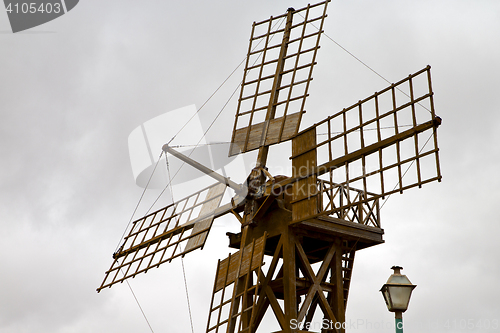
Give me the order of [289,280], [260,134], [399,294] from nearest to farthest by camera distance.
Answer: [399,294]
[289,280]
[260,134]

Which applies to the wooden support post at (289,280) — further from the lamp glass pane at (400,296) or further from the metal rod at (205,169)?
the lamp glass pane at (400,296)

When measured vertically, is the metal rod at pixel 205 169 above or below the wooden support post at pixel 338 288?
above

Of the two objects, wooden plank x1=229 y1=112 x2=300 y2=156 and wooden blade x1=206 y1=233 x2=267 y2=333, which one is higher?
wooden plank x1=229 y1=112 x2=300 y2=156

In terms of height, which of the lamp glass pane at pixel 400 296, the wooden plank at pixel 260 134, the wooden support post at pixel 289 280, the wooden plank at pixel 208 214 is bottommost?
the lamp glass pane at pixel 400 296

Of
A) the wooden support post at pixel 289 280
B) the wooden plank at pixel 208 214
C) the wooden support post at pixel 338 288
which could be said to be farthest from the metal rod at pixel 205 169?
the wooden support post at pixel 338 288

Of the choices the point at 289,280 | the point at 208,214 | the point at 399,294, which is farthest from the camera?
the point at 208,214

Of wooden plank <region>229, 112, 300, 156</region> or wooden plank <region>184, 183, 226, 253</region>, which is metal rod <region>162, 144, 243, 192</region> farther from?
wooden plank <region>184, 183, 226, 253</region>

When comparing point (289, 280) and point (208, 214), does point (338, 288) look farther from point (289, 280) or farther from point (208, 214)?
point (208, 214)

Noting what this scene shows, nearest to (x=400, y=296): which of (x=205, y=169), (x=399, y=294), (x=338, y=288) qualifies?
(x=399, y=294)

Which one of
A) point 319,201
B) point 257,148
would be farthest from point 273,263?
point 257,148

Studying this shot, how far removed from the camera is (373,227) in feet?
37.0

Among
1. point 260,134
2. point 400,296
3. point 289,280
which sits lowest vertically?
point 400,296

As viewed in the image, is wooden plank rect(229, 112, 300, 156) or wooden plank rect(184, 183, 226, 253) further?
wooden plank rect(184, 183, 226, 253)

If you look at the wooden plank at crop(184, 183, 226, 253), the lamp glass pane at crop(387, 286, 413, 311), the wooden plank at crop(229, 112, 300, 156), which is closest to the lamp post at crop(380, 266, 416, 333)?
the lamp glass pane at crop(387, 286, 413, 311)
